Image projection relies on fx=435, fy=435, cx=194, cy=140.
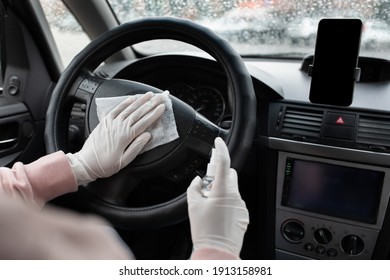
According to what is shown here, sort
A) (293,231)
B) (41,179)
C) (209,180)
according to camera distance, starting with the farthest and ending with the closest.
A: (293,231) < (41,179) < (209,180)

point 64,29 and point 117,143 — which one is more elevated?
point 64,29

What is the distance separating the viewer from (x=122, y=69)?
1621 millimetres

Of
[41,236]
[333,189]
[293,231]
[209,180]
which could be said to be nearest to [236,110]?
[209,180]

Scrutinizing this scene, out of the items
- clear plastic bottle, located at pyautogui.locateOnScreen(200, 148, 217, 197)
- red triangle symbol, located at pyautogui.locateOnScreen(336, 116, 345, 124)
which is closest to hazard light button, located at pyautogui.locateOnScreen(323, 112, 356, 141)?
red triangle symbol, located at pyautogui.locateOnScreen(336, 116, 345, 124)

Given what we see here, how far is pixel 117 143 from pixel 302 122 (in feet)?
2.16

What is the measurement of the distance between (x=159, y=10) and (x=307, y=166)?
0.94m

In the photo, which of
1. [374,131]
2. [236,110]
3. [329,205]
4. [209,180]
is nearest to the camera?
[209,180]

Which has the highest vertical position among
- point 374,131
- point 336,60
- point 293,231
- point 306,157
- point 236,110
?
point 336,60

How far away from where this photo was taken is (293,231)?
5.20 ft

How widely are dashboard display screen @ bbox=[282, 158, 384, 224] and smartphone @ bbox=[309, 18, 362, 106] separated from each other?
22 cm

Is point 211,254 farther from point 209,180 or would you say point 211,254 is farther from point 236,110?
point 236,110

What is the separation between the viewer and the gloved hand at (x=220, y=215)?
776mm

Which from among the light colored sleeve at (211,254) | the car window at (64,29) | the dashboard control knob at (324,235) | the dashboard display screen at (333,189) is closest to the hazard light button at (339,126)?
the dashboard display screen at (333,189)
